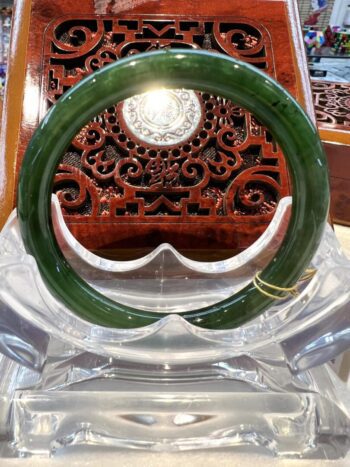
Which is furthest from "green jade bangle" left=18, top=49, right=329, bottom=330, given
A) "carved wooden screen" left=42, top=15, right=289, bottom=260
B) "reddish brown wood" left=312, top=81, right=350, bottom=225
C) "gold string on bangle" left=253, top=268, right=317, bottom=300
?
"reddish brown wood" left=312, top=81, right=350, bottom=225

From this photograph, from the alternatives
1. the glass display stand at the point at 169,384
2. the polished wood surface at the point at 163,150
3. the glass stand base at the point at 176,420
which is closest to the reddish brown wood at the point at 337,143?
the polished wood surface at the point at 163,150

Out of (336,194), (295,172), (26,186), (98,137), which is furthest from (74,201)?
(336,194)

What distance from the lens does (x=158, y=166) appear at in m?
0.80

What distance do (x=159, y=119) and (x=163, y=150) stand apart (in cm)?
5

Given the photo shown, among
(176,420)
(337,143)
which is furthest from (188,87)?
(337,143)

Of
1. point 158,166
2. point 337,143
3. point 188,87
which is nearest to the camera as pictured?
point 188,87

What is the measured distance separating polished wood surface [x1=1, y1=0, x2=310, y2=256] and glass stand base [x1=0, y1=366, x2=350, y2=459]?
0.29 m

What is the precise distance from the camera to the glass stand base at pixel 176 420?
0.53 m

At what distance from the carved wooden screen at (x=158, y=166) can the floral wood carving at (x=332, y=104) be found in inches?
12.3

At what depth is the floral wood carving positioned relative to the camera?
1084mm

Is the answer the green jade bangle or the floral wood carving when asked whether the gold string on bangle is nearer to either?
the green jade bangle

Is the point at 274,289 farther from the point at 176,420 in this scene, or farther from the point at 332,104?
the point at 332,104

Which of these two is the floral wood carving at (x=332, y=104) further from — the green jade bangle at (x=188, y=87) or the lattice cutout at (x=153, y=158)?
the green jade bangle at (x=188, y=87)

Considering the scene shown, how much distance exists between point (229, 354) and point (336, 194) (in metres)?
0.74
